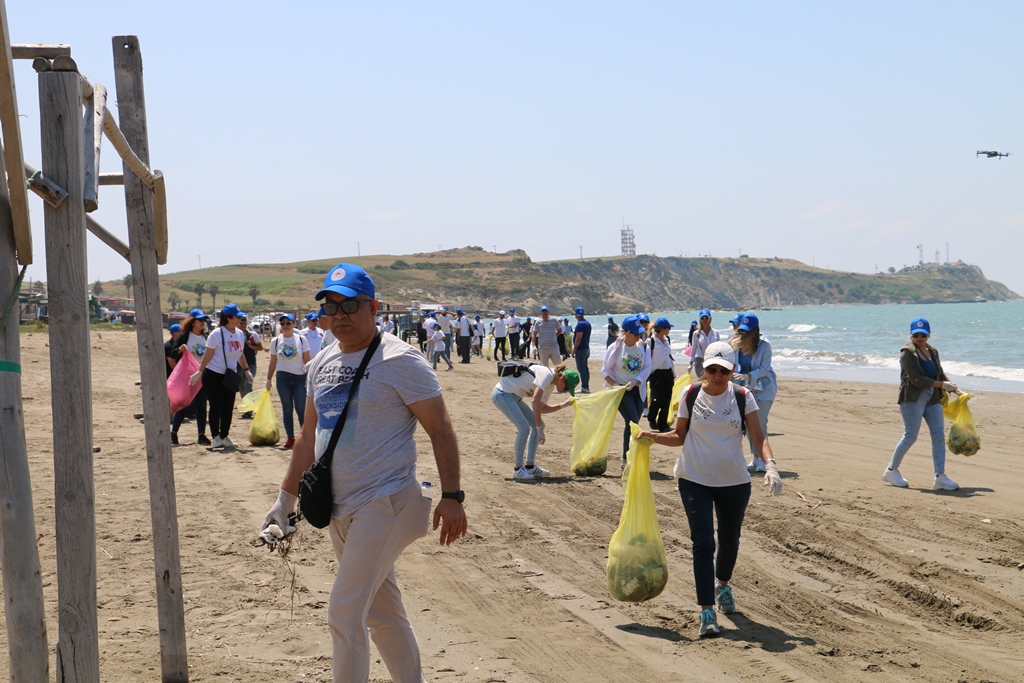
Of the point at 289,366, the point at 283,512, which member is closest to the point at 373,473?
the point at 283,512

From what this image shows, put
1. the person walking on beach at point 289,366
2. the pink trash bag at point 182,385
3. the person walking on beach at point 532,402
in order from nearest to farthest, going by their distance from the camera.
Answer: the person walking on beach at point 532,402, the pink trash bag at point 182,385, the person walking on beach at point 289,366

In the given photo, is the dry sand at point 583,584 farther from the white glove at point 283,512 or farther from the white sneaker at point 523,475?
the white glove at point 283,512

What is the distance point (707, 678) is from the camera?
478 centimetres

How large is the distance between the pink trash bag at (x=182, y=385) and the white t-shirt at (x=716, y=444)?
7.31 m

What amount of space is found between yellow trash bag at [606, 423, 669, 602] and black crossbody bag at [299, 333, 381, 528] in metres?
2.44

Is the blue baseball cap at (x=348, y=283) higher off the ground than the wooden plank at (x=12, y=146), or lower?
lower

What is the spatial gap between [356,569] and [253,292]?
376 ft

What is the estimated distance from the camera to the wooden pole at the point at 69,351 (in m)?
3.21

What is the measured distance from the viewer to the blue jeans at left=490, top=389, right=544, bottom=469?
31.4 ft

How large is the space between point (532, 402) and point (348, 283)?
5.78 metres

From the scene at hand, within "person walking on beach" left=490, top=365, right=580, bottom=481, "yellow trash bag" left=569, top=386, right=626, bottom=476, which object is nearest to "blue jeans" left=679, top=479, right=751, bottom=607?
"person walking on beach" left=490, top=365, right=580, bottom=481

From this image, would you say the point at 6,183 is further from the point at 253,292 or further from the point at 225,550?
the point at 253,292

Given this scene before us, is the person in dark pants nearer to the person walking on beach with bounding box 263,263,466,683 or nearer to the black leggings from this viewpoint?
the black leggings

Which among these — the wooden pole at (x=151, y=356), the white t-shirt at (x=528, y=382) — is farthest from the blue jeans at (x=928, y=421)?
the wooden pole at (x=151, y=356)
